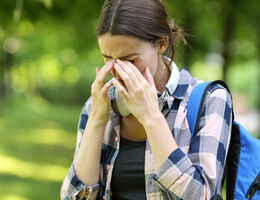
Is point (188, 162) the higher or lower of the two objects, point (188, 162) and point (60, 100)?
the higher

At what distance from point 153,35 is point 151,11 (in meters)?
0.12

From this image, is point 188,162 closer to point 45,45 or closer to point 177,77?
point 177,77

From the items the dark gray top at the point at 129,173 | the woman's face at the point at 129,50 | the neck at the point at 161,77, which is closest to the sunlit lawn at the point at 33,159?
the dark gray top at the point at 129,173

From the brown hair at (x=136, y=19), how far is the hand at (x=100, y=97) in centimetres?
19

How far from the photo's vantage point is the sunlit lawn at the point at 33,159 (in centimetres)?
656

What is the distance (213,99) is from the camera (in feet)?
6.21

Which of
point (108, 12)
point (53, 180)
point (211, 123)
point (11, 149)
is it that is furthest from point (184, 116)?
point (11, 149)

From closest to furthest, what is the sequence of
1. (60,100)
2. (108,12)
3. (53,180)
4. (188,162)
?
(188,162), (108,12), (53,180), (60,100)

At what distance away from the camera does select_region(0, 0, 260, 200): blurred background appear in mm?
6402

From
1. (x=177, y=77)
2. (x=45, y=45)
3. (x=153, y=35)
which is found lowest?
(x=45, y=45)

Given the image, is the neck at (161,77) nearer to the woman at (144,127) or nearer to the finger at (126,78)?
the woman at (144,127)

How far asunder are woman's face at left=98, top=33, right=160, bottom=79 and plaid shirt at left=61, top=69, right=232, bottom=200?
0.18 meters

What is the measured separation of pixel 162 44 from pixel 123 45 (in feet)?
0.85

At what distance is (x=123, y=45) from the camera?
1.99 m
